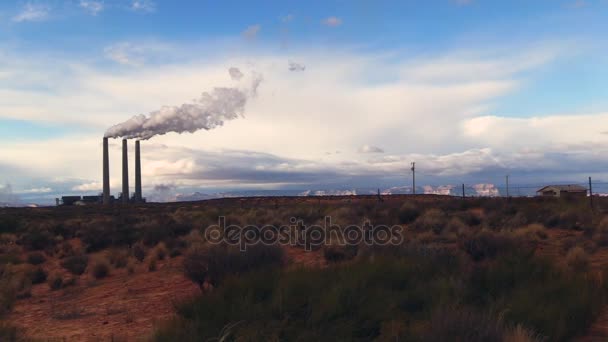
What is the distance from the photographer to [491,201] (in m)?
39.0

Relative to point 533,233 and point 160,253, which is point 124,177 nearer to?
point 160,253

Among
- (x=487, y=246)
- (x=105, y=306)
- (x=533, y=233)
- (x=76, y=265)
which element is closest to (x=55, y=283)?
(x=76, y=265)

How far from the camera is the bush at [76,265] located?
20844 millimetres

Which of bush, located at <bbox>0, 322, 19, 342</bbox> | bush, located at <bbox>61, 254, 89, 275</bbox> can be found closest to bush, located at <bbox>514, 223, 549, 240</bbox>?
bush, located at <bbox>61, 254, 89, 275</bbox>

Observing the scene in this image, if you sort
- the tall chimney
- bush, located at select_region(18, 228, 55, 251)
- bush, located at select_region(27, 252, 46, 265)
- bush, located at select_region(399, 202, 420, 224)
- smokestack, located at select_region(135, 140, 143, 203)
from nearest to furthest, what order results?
bush, located at select_region(27, 252, 46, 265) < bush, located at select_region(18, 228, 55, 251) < bush, located at select_region(399, 202, 420, 224) < the tall chimney < smokestack, located at select_region(135, 140, 143, 203)

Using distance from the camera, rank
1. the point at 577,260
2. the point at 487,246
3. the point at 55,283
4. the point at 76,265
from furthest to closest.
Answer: the point at 76,265
the point at 55,283
the point at 487,246
the point at 577,260

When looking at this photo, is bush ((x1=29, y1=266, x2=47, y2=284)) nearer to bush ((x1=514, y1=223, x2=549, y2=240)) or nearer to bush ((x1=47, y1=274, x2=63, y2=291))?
bush ((x1=47, y1=274, x2=63, y2=291))

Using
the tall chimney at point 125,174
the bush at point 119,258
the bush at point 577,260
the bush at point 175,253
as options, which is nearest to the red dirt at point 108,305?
the bush at point 119,258

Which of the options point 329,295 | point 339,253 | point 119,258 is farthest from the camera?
point 119,258

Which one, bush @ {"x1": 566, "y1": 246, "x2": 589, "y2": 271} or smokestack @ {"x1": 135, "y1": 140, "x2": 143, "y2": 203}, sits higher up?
smokestack @ {"x1": 135, "y1": 140, "x2": 143, "y2": 203}

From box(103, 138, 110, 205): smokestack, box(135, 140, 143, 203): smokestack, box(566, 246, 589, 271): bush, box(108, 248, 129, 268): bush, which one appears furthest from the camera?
box(135, 140, 143, 203): smokestack

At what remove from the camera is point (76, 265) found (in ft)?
69.1

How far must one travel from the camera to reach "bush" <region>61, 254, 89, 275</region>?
20.8 metres

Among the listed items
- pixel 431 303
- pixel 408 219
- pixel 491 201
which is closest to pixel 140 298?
pixel 431 303
